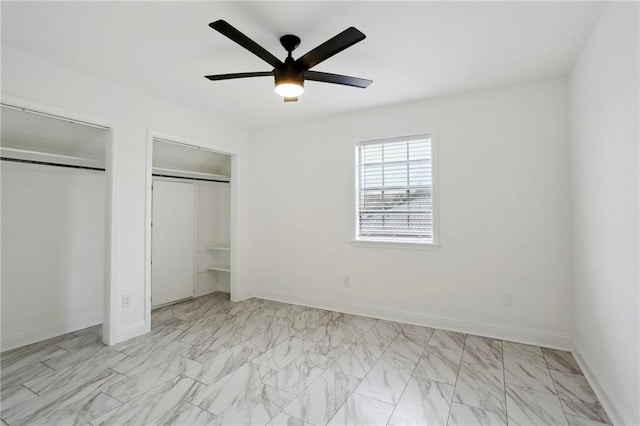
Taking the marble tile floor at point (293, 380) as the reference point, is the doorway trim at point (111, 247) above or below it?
above

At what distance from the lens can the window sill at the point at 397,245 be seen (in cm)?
344

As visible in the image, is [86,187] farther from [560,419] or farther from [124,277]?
[560,419]

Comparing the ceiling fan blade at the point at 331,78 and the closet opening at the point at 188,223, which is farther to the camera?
the closet opening at the point at 188,223

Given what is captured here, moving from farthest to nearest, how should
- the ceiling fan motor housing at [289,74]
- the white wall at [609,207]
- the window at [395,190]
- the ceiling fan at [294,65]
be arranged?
the window at [395,190]
the ceiling fan motor housing at [289,74]
the ceiling fan at [294,65]
the white wall at [609,207]

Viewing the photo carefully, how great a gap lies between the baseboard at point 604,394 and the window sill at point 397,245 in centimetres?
149

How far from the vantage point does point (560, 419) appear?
187 centimetres

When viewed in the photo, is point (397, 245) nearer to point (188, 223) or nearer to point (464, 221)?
point (464, 221)

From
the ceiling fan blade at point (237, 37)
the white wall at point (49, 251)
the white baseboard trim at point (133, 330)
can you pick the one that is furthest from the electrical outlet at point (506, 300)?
the white wall at point (49, 251)

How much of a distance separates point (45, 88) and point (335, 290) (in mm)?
3582

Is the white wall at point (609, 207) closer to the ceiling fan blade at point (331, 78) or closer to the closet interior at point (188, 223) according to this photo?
the ceiling fan blade at point (331, 78)

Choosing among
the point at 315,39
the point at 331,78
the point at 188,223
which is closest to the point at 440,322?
the point at 331,78

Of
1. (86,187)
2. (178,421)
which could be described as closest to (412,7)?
(178,421)

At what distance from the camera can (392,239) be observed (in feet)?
12.2

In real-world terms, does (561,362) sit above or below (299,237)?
below
